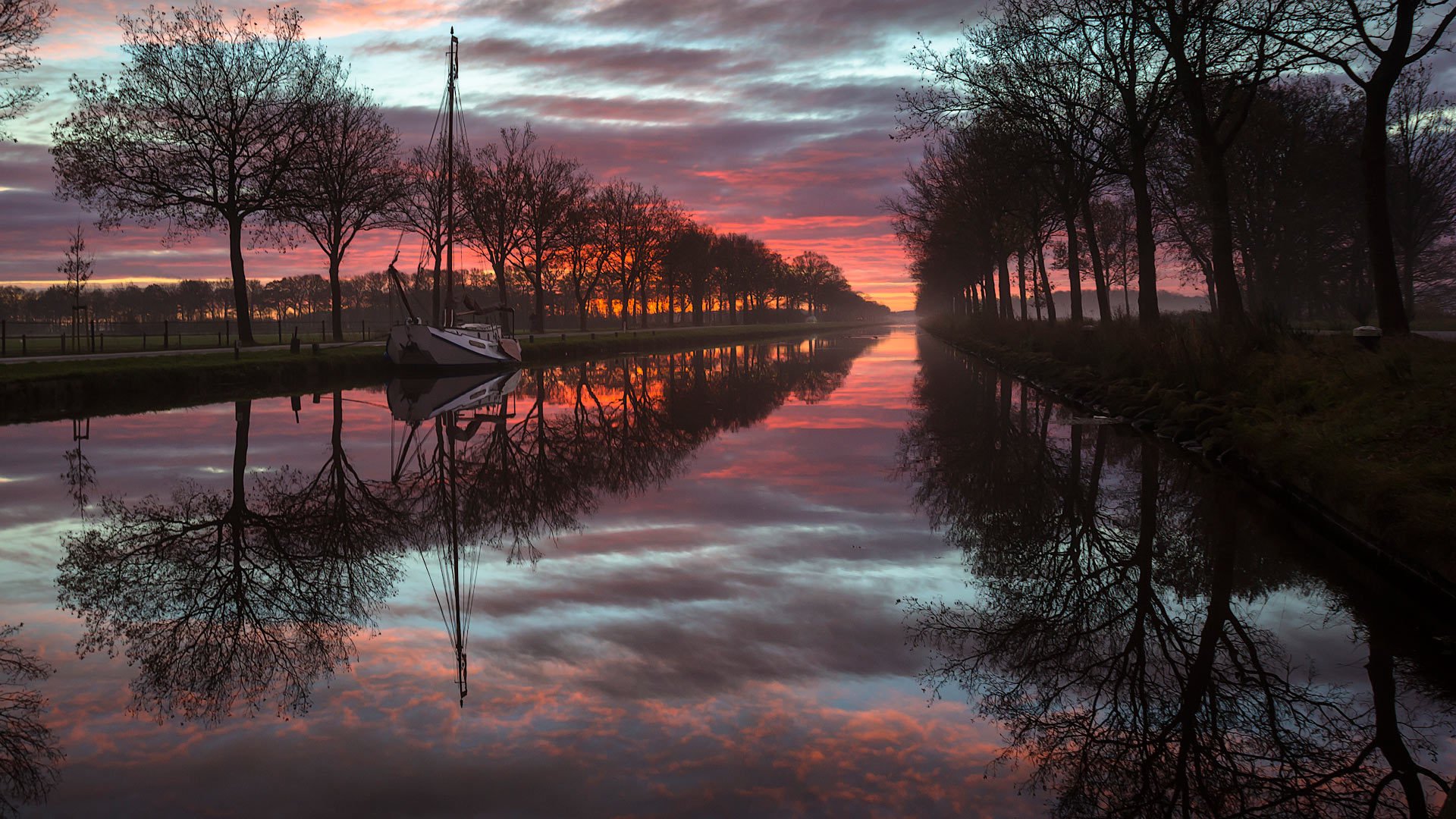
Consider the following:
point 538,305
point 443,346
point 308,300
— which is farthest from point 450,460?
point 308,300

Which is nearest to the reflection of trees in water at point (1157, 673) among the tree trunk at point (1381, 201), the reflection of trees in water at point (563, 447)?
the reflection of trees in water at point (563, 447)

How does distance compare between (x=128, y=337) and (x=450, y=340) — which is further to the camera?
(x=128, y=337)

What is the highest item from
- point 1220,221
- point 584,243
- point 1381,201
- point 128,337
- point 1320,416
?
point 584,243

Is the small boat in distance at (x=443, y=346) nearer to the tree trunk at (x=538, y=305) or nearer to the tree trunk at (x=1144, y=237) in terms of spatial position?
the tree trunk at (x=1144, y=237)

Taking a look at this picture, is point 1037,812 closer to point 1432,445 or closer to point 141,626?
point 141,626

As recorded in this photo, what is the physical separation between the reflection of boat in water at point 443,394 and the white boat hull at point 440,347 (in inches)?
25.2

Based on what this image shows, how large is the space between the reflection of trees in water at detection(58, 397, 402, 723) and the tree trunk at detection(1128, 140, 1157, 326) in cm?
2211

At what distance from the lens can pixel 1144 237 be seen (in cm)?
2653

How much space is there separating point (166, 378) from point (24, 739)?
2265 centimetres

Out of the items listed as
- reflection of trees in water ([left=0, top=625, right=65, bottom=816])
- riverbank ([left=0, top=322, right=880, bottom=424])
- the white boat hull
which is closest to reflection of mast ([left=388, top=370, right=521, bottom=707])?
the white boat hull

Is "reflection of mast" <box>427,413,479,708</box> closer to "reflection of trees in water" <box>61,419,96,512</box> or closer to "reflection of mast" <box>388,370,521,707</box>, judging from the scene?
"reflection of mast" <box>388,370,521,707</box>

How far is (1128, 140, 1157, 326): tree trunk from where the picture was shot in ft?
86.0

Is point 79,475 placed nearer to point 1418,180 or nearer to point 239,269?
point 239,269

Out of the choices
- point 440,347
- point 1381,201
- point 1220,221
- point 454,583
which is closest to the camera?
point 454,583
